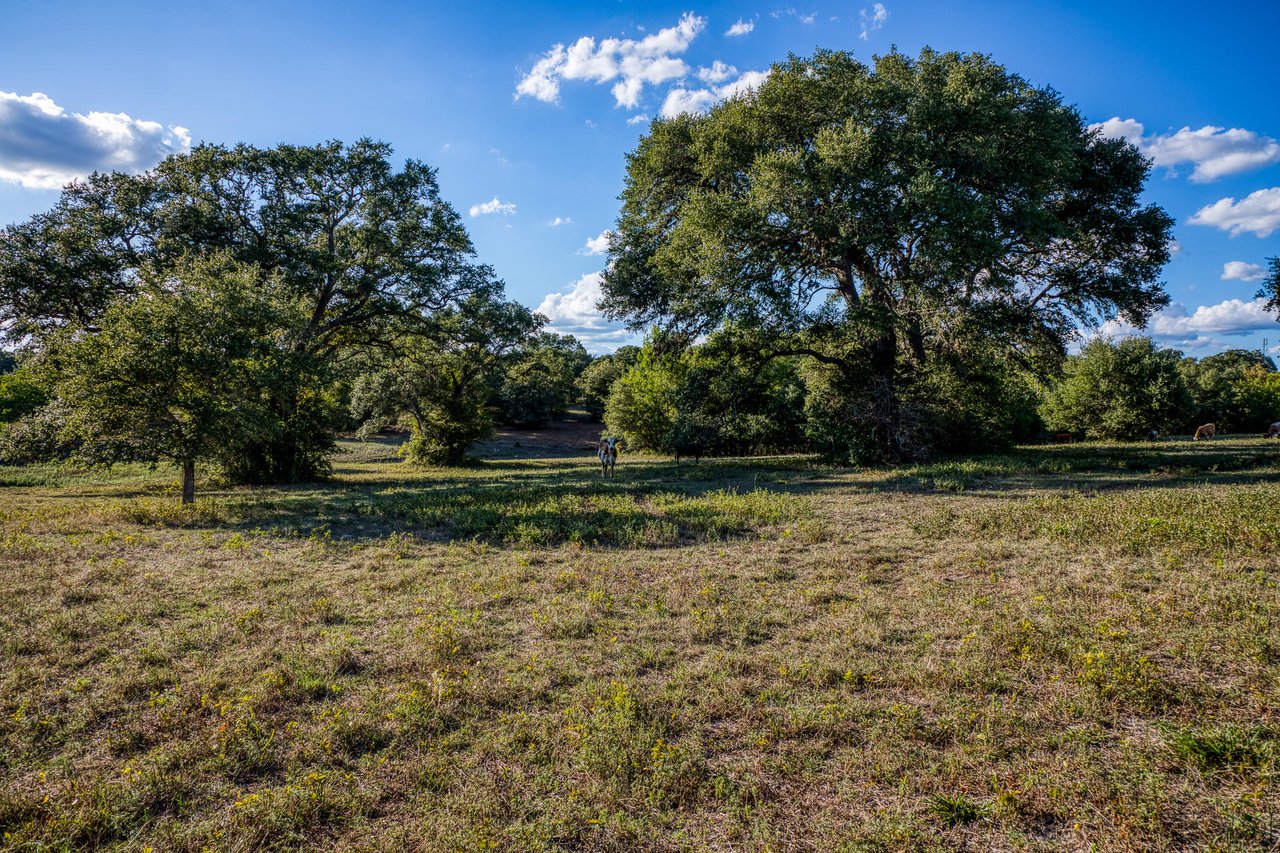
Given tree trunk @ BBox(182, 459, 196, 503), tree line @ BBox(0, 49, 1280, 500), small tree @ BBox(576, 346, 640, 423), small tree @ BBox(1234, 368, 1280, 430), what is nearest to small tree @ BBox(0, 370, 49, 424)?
tree line @ BBox(0, 49, 1280, 500)

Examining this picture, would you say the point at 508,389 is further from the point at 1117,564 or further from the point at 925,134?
the point at 1117,564

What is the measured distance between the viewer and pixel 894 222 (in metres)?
17.1

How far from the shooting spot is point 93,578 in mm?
8438

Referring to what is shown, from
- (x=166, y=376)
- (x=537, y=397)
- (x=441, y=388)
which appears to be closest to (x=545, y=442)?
(x=537, y=397)

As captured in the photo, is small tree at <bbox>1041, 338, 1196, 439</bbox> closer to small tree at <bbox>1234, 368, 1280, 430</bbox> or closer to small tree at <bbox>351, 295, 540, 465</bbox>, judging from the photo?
small tree at <bbox>1234, 368, 1280, 430</bbox>

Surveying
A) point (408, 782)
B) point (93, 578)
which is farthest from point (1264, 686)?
point (93, 578)

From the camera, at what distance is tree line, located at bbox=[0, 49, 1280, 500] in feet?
51.7

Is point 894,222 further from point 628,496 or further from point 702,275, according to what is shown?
point 628,496

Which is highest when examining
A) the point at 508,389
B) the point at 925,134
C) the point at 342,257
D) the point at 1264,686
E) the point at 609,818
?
the point at 925,134

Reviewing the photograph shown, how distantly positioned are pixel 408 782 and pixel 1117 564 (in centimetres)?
955

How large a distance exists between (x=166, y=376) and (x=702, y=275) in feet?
52.5

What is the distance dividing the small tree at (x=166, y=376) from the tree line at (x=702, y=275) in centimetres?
7

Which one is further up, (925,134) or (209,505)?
(925,134)

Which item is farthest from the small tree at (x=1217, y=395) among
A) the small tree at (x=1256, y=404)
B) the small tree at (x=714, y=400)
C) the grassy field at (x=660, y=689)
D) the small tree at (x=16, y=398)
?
the small tree at (x=16, y=398)
